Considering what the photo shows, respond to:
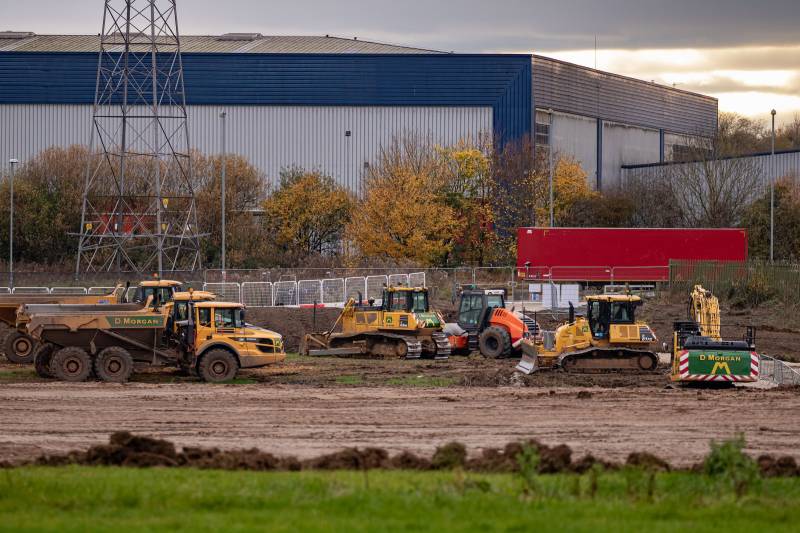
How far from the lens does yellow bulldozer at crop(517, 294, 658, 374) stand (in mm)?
29750

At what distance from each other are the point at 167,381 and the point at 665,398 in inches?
475

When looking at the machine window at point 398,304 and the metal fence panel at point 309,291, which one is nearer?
the machine window at point 398,304

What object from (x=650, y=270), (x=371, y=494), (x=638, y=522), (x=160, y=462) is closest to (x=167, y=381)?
(x=160, y=462)

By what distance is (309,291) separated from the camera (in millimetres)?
48375

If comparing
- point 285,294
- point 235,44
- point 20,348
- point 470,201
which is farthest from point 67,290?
point 235,44

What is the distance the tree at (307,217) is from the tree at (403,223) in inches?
92.2

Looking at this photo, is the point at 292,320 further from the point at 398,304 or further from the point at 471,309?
the point at 471,309

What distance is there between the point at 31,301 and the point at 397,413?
659 inches

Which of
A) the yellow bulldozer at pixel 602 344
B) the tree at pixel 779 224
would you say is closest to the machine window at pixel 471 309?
the yellow bulldozer at pixel 602 344

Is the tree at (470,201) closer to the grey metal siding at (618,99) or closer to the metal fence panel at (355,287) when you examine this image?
the grey metal siding at (618,99)

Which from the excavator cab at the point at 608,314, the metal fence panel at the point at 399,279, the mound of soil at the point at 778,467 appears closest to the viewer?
the mound of soil at the point at 778,467

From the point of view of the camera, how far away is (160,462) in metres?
15.2

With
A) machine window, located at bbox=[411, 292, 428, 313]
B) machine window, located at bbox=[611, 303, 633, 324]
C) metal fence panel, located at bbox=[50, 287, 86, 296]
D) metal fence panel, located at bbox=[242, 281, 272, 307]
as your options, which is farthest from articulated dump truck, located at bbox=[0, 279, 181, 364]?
machine window, located at bbox=[611, 303, 633, 324]

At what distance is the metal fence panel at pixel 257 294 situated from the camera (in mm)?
47062
